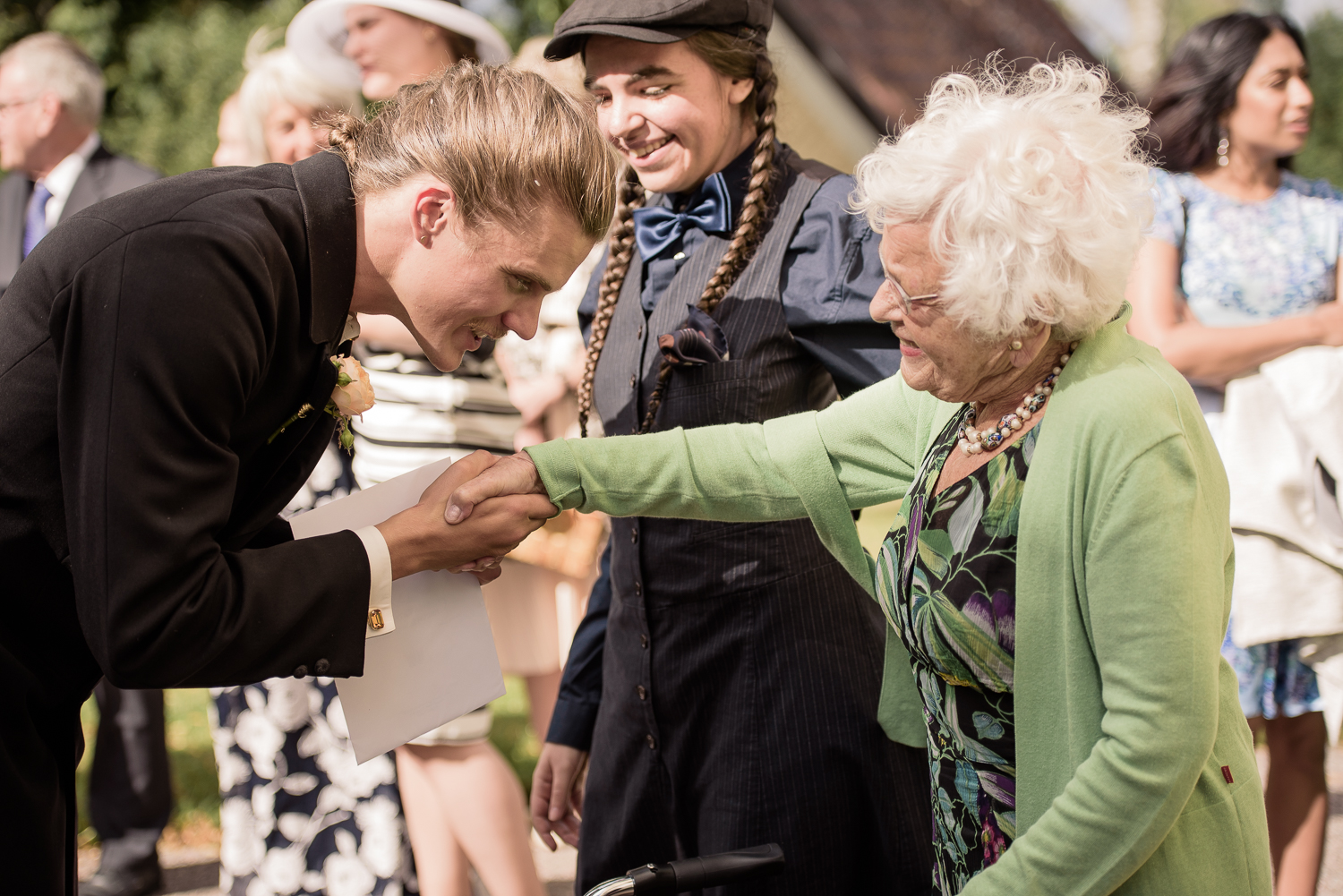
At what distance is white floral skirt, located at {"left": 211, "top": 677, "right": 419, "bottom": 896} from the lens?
11.3 ft

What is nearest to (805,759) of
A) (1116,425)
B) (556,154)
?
(1116,425)

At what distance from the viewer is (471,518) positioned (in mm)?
1874

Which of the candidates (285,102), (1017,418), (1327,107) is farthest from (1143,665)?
(1327,107)

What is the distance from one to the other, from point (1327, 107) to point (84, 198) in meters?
21.0

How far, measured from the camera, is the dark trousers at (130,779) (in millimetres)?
4078

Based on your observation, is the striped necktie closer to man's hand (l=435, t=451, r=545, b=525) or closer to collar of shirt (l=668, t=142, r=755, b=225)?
collar of shirt (l=668, t=142, r=755, b=225)

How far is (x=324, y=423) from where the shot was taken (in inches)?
74.9

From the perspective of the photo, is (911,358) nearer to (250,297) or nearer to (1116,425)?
(1116,425)

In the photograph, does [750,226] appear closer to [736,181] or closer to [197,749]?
[736,181]

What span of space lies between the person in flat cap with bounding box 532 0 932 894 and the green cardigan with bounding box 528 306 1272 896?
0.56 metres

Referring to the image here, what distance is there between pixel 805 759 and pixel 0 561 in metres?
1.33

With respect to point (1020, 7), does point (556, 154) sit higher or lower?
lower

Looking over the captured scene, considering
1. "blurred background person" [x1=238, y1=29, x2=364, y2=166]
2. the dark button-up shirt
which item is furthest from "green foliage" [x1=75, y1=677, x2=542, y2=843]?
the dark button-up shirt

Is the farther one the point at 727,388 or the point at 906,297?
the point at 727,388
